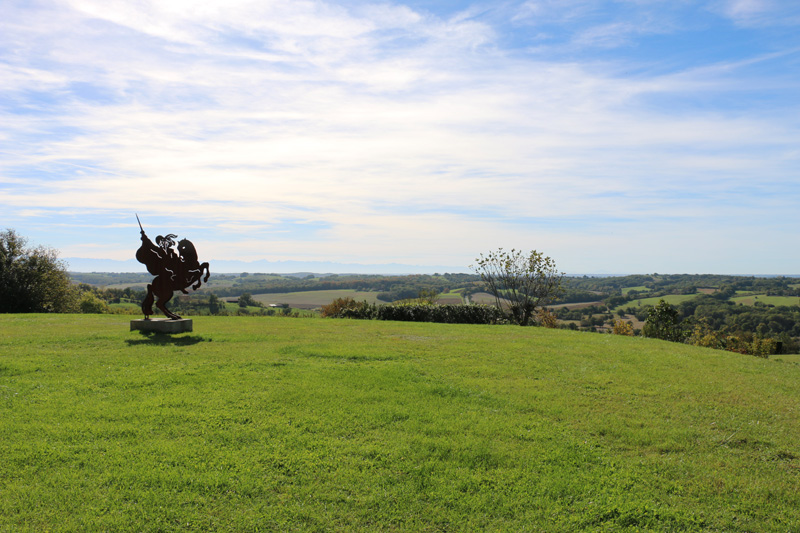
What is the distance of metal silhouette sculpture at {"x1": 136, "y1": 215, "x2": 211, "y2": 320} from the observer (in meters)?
13.9

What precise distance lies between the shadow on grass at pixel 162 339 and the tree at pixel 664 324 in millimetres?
20003

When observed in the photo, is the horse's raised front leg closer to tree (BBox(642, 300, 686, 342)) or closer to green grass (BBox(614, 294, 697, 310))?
tree (BBox(642, 300, 686, 342))

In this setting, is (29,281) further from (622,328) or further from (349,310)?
(622,328)

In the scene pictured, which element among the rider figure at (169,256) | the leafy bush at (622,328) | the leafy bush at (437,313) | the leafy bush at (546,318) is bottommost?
the leafy bush at (622,328)

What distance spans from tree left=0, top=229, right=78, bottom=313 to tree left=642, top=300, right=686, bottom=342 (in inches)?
1249

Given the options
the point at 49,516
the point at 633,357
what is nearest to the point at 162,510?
the point at 49,516

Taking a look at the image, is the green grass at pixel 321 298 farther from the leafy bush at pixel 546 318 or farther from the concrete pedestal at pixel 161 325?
the concrete pedestal at pixel 161 325

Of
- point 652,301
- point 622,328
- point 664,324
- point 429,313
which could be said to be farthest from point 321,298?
point 664,324

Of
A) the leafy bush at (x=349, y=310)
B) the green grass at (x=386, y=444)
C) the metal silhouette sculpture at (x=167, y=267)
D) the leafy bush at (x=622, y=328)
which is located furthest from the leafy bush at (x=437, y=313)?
the green grass at (x=386, y=444)

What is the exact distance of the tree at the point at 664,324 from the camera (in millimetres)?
22016

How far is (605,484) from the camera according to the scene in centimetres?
526

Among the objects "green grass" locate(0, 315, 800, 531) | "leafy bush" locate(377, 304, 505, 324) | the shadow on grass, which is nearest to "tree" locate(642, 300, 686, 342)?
"leafy bush" locate(377, 304, 505, 324)

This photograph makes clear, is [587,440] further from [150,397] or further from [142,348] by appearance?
[142,348]

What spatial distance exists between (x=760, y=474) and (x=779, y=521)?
105cm
